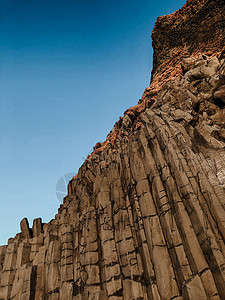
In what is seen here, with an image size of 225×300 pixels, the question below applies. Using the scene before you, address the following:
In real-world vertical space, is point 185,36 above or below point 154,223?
above

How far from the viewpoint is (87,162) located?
3494cm

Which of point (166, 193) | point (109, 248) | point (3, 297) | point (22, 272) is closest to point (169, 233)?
point (166, 193)

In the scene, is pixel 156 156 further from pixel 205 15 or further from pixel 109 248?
pixel 205 15

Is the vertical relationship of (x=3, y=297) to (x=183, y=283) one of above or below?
above

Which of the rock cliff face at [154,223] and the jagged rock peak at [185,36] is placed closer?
the rock cliff face at [154,223]

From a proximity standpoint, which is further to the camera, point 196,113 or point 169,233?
point 196,113

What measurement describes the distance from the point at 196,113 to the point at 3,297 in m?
25.4

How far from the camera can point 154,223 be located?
1370 cm

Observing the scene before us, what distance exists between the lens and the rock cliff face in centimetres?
1166

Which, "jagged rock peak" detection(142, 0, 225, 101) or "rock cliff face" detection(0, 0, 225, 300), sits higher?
"jagged rock peak" detection(142, 0, 225, 101)

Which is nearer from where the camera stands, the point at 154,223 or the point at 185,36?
the point at 154,223

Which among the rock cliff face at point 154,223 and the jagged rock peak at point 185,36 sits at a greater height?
the jagged rock peak at point 185,36

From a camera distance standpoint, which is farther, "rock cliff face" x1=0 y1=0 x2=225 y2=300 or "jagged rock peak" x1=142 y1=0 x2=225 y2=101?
"jagged rock peak" x1=142 y1=0 x2=225 y2=101

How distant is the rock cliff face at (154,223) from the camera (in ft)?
38.2
